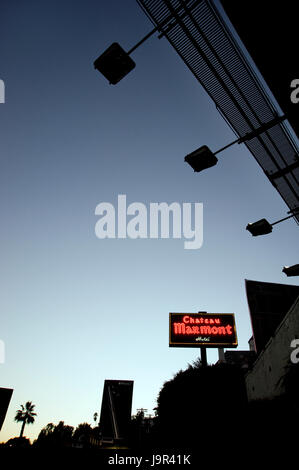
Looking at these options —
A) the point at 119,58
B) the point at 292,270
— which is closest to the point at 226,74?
the point at 119,58

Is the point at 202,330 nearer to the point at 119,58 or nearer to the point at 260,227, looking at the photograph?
the point at 260,227

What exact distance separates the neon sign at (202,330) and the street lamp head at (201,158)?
1603cm

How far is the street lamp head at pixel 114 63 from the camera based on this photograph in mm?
4324

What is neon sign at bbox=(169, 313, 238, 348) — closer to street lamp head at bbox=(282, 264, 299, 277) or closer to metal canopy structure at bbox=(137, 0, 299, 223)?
street lamp head at bbox=(282, 264, 299, 277)

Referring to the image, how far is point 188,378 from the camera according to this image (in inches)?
588

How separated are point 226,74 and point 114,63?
2.34m

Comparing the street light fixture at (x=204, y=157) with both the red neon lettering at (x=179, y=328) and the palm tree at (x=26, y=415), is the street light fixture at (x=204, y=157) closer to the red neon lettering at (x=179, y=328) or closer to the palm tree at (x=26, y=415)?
the red neon lettering at (x=179, y=328)

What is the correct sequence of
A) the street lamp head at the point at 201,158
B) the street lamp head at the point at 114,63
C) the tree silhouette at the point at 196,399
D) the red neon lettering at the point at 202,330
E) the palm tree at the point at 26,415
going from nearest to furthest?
1. the street lamp head at the point at 114,63
2. the street lamp head at the point at 201,158
3. the tree silhouette at the point at 196,399
4. the red neon lettering at the point at 202,330
5. the palm tree at the point at 26,415

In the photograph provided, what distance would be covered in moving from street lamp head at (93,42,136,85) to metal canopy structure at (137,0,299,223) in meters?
0.84

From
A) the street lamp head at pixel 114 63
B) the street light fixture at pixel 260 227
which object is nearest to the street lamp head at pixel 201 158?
the street lamp head at pixel 114 63

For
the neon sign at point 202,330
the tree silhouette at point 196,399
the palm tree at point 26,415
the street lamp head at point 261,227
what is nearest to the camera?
the street lamp head at point 261,227

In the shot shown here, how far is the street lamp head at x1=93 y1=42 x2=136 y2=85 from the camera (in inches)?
170
